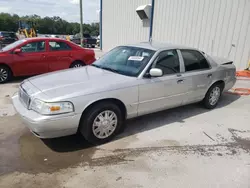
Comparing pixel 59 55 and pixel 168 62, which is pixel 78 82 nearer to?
pixel 168 62

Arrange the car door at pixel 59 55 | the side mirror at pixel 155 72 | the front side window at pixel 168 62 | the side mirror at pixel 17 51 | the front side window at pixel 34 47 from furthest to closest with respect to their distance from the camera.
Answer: the car door at pixel 59 55 < the front side window at pixel 34 47 < the side mirror at pixel 17 51 < the front side window at pixel 168 62 < the side mirror at pixel 155 72

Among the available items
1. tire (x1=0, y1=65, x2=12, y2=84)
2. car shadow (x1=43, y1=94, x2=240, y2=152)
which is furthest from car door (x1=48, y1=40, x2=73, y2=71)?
car shadow (x1=43, y1=94, x2=240, y2=152)

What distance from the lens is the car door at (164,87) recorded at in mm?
3768

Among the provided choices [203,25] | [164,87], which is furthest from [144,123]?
[203,25]

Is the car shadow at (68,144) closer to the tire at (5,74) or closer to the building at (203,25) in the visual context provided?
the tire at (5,74)

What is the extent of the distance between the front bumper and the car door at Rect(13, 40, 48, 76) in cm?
444

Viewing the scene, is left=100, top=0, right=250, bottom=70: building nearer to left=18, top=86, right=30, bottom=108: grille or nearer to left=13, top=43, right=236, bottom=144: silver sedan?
left=13, top=43, right=236, bottom=144: silver sedan

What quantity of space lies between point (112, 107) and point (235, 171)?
1.97 meters

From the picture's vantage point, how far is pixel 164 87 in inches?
157

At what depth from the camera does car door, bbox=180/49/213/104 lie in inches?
175

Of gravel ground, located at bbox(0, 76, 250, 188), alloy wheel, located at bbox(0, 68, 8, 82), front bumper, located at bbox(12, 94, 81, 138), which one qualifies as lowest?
gravel ground, located at bbox(0, 76, 250, 188)

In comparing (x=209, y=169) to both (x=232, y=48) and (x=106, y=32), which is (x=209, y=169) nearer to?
(x=232, y=48)

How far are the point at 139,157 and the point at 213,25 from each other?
7.84 meters

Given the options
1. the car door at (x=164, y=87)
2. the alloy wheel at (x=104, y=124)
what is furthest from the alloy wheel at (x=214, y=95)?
the alloy wheel at (x=104, y=124)
